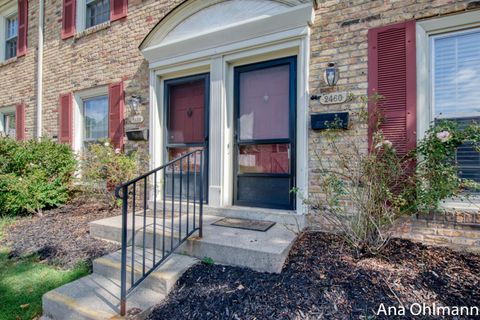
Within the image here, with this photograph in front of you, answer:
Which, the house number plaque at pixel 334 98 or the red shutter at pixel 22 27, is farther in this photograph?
the red shutter at pixel 22 27

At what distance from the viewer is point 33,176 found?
14.9 feet

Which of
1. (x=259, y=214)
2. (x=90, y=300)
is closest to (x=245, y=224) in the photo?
(x=259, y=214)

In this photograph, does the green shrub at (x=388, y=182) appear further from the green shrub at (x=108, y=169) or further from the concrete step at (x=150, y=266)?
the green shrub at (x=108, y=169)

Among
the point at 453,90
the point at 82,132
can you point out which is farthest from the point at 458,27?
the point at 82,132

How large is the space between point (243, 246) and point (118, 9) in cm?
493

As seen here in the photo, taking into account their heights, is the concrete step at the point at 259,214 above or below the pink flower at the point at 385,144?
below

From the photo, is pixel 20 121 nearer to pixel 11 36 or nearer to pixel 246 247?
pixel 11 36

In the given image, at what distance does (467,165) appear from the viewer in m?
2.66

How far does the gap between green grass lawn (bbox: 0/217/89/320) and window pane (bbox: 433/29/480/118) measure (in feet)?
13.2

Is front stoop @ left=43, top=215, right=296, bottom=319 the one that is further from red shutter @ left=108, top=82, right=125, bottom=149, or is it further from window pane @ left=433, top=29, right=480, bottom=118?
red shutter @ left=108, top=82, right=125, bottom=149

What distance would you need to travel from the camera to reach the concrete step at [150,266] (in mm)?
2217

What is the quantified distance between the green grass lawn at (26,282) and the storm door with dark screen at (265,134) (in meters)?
2.14

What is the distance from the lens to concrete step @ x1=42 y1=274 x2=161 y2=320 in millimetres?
1997

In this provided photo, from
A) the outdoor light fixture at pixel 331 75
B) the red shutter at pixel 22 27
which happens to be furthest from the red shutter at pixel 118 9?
the outdoor light fixture at pixel 331 75
